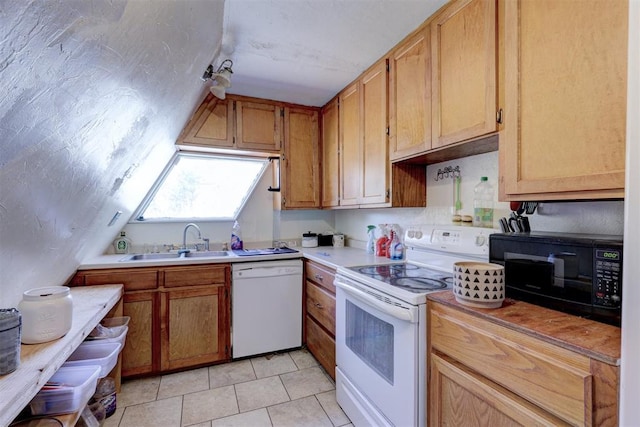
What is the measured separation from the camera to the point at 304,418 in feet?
5.85

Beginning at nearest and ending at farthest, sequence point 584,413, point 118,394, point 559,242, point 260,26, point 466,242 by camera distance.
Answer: point 584,413 → point 559,242 → point 466,242 → point 260,26 → point 118,394

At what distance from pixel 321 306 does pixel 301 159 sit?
4.83 ft

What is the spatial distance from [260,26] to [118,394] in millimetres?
2547

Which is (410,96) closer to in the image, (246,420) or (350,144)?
(350,144)

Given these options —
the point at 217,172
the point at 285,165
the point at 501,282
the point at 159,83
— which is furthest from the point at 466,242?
the point at 217,172

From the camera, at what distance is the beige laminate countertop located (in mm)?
797

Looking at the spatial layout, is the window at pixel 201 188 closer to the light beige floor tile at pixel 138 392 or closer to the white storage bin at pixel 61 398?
the light beige floor tile at pixel 138 392

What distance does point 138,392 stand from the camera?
2.04m

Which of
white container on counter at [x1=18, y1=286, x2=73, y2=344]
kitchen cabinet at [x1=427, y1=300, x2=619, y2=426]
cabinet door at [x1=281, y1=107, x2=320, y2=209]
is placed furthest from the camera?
cabinet door at [x1=281, y1=107, x2=320, y2=209]

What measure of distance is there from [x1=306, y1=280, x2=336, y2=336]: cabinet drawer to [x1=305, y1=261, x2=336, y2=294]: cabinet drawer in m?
0.05

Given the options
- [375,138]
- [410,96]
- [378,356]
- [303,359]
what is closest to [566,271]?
[378,356]

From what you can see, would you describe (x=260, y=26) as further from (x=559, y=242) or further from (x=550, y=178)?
(x=559, y=242)

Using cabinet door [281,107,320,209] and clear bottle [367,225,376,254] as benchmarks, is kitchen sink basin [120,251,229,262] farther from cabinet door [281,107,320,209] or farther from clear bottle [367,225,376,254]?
clear bottle [367,225,376,254]

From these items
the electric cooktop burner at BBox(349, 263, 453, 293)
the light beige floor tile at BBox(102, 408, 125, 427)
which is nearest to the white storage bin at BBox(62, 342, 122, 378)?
the light beige floor tile at BBox(102, 408, 125, 427)
